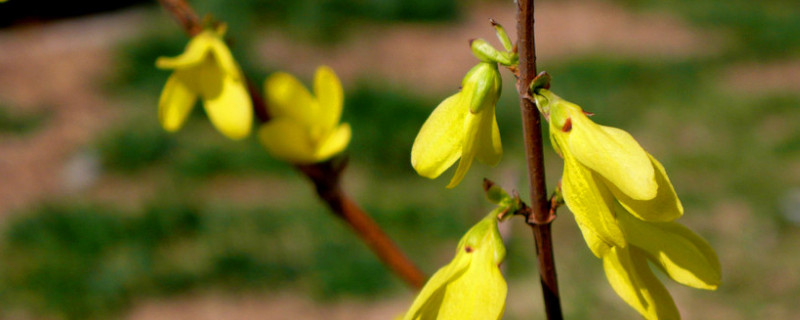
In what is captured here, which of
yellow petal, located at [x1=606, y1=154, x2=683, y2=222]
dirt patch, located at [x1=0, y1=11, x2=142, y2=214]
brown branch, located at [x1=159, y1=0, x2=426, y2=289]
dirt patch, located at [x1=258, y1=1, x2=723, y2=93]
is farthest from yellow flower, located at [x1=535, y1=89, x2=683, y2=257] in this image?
dirt patch, located at [x1=258, y1=1, x2=723, y2=93]

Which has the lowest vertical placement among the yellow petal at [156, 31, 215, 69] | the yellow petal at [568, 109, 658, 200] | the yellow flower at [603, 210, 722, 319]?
the yellow flower at [603, 210, 722, 319]

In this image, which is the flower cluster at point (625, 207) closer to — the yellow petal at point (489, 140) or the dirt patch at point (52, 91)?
the yellow petal at point (489, 140)

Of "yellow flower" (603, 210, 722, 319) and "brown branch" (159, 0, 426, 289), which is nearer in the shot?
"yellow flower" (603, 210, 722, 319)

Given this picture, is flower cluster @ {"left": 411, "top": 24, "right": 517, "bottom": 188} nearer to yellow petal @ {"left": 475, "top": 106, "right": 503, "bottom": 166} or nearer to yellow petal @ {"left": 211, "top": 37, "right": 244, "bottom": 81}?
yellow petal @ {"left": 475, "top": 106, "right": 503, "bottom": 166}

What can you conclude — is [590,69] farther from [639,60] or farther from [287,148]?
[287,148]

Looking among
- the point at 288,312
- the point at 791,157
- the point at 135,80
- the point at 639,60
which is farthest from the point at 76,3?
the point at 791,157
